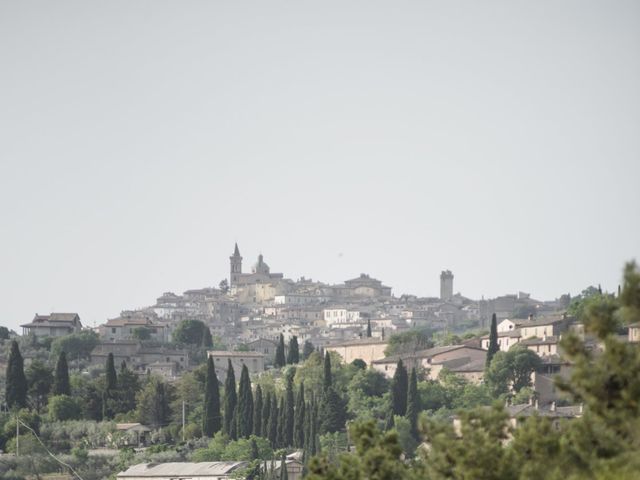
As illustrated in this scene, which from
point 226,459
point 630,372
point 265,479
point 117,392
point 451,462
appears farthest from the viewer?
point 117,392

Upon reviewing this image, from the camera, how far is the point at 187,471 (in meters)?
87.2

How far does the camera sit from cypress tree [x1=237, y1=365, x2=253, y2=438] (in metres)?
93.8

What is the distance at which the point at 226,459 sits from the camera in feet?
297

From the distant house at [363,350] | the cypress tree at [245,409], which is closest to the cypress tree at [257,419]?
the cypress tree at [245,409]

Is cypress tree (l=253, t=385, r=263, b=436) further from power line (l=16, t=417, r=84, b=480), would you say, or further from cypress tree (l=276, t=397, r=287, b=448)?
power line (l=16, t=417, r=84, b=480)

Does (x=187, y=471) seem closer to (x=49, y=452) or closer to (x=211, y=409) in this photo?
(x=49, y=452)

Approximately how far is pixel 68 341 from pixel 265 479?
59.2m

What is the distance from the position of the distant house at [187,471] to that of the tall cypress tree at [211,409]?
7822 millimetres

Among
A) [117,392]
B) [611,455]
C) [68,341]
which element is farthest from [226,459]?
[611,455]

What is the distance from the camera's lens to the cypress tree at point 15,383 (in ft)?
331

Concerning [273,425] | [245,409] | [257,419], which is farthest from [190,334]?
[273,425]

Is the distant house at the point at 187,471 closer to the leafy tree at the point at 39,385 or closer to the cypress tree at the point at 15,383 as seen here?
the cypress tree at the point at 15,383

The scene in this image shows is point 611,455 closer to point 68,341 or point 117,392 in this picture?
point 117,392

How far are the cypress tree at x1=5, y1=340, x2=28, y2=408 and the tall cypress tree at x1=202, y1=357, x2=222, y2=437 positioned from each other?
10309 mm
